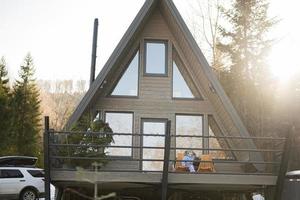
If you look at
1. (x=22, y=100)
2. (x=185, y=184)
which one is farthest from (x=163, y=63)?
(x=22, y=100)

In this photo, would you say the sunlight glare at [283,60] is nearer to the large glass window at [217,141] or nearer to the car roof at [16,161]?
the large glass window at [217,141]

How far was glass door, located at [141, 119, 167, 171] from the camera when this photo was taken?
1377cm

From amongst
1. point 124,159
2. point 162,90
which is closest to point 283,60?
point 162,90

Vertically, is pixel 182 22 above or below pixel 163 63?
above

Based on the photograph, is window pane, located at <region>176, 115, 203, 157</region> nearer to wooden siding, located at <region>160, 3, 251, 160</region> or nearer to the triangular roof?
wooden siding, located at <region>160, 3, 251, 160</region>

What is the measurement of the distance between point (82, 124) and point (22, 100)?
1215 inches

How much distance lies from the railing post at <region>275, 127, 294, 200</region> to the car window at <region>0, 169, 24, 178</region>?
→ 11.6 metres

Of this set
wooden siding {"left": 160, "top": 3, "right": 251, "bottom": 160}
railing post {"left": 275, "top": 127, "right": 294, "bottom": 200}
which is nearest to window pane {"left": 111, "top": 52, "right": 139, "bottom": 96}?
wooden siding {"left": 160, "top": 3, "right": 251, "bottom": 160}

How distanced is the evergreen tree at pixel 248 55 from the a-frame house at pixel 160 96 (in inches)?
481

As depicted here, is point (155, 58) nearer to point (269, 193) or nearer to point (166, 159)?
point (166, 159)

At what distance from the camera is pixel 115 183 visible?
11656 millimetres

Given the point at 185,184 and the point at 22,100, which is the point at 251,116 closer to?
the point at 185,184

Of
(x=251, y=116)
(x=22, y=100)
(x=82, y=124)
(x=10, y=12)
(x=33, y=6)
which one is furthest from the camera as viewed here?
(x=22, y=100)

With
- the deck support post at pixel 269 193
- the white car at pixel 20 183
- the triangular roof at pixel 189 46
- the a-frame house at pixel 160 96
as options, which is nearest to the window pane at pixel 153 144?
the a-frame house at pixel 160 96
